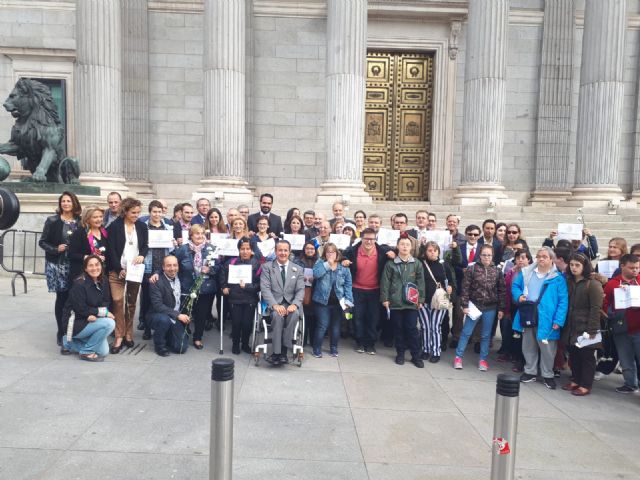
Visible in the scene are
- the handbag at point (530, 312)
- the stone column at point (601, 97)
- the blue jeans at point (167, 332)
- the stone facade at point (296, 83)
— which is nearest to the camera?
the handbag at point (530, 312)

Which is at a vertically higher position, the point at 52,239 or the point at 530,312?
the point at 52,239

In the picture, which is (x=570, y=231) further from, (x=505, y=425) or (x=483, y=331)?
(x=505, y=425)

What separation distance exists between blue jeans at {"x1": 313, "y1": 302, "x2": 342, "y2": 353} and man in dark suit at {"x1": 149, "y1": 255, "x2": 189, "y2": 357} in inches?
74.0

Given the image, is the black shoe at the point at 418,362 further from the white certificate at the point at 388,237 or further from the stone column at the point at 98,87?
the stone column at the point at 98,87

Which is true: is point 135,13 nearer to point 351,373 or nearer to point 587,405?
point 351,373

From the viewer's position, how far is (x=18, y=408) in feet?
17.9

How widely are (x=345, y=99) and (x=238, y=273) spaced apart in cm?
887

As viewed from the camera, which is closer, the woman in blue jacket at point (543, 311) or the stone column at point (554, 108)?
the woman in blue jacket at point (543, 311)

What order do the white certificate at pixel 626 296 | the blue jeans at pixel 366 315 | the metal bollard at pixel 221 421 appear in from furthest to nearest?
the blue jeans at pixel 366 315, the white certificate at pixel 626 296, the metal bollard at pixel 221 421

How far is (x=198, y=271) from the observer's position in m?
7.94

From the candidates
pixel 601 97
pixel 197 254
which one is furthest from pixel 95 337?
pixel 601 97

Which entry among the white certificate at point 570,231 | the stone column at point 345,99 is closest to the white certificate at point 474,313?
the white certificate at point 570,231

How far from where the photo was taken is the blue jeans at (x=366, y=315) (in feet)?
26.9

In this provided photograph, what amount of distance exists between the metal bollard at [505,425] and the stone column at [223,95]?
1256 cm
